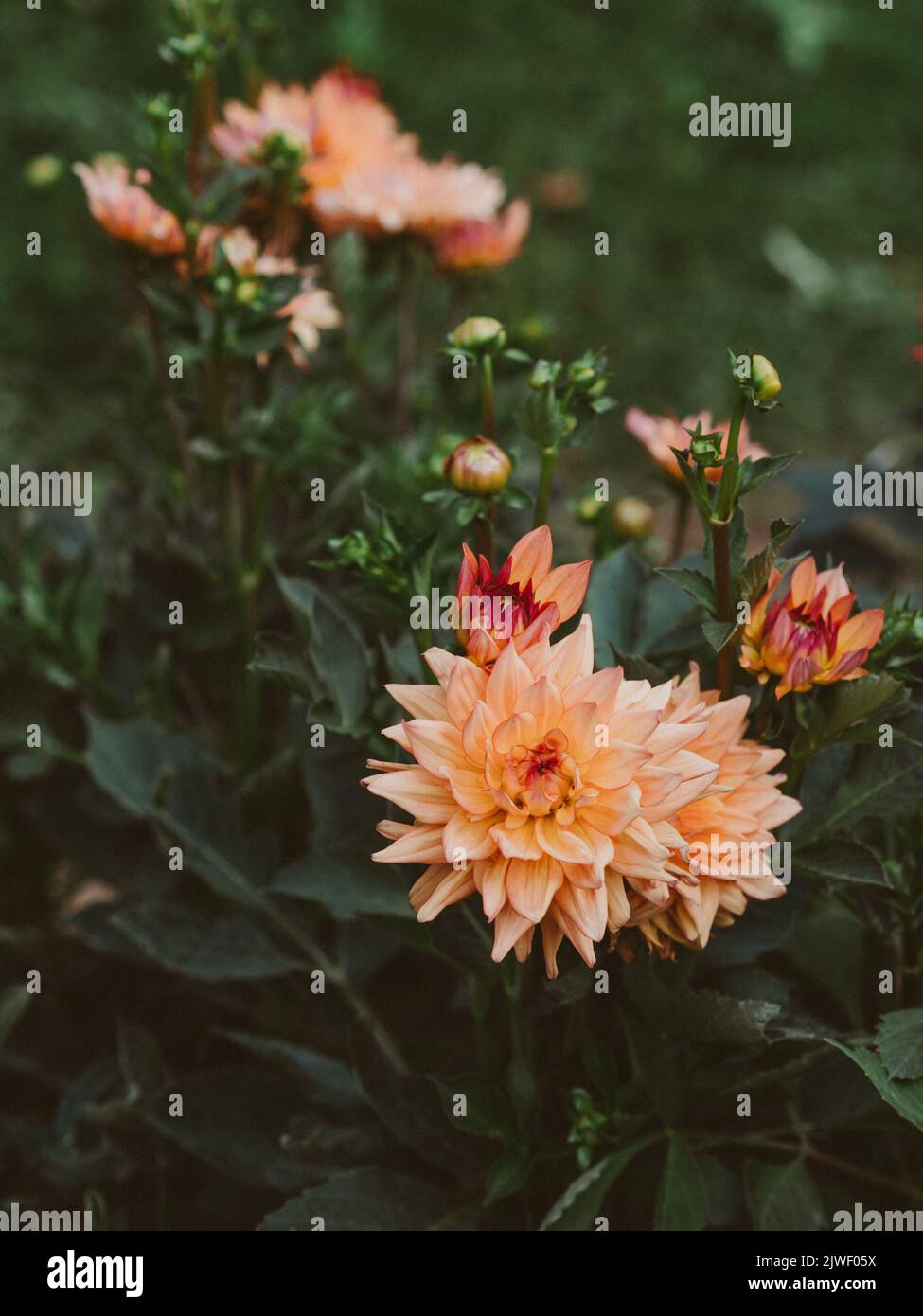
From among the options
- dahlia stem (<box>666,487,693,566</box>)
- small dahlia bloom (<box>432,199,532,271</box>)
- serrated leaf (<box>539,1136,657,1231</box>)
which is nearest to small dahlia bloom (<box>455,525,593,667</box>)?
dahlia stem (<box>666,487,693,566</box>)

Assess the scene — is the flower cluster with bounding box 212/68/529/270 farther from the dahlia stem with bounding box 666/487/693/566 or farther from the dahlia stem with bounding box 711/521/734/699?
the dahlia stem with bounding box 711/521/734/699

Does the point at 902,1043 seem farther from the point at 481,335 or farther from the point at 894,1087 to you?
the point at 481,335

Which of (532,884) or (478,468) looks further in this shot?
(478,468)

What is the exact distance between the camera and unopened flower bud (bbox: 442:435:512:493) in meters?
0.88

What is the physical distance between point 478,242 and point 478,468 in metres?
0.55

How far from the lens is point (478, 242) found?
1.35 metres

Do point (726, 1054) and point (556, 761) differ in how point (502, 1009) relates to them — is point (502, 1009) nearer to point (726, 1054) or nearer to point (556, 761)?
point (726, 1054)

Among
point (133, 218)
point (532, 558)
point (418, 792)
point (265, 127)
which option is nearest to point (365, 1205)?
point (418, 792)

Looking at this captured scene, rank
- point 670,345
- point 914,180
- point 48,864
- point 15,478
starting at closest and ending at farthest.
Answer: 1. point 48,864
2. point 15,478
3. point 670,345
4. point 914,180

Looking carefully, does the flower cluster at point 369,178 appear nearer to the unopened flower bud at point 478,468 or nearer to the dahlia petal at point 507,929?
the unopened flower bud at point 478,468

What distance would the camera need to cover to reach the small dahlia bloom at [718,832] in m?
0.79

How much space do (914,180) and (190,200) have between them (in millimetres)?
2403
